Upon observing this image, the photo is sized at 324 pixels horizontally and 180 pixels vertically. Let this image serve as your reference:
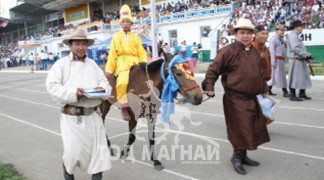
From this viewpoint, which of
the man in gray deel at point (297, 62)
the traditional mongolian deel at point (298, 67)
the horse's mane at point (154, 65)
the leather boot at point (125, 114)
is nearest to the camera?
the horse's mane at point (154, 65)

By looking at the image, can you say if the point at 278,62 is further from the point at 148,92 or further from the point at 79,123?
the point at 79,123

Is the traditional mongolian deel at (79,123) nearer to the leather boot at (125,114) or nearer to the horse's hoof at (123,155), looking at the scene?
the leather boot at (125,114)

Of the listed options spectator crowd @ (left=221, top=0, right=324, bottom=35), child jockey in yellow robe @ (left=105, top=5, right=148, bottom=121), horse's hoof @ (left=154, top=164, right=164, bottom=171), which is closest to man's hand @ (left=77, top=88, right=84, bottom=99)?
child jockey in yellow robe @ (left=105, top=5, right=148, bottom=121)

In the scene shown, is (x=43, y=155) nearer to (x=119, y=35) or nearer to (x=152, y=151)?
(x=152, y=151)

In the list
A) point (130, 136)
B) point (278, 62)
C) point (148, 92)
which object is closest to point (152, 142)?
point (130, 136)

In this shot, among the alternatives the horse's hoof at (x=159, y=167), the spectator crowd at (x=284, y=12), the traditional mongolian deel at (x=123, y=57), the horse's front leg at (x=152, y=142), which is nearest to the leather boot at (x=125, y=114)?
the traditional mongolian deel at (x=123, y=57)

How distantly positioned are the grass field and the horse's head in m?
2.73

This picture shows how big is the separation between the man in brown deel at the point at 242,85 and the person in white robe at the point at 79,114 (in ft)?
5.09

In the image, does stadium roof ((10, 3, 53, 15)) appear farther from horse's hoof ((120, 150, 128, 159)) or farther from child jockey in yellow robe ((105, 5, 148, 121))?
horse's hoof ((120, 150, 128, 159))

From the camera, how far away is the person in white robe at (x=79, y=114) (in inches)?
141

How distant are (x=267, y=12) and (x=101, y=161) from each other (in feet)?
65.4

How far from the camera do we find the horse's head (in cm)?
403

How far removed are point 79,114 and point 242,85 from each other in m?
2.13

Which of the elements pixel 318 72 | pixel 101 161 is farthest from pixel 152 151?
pixel 318 72
